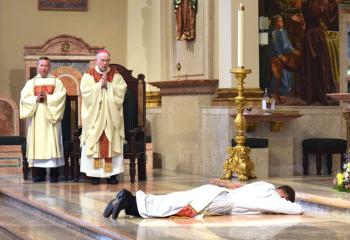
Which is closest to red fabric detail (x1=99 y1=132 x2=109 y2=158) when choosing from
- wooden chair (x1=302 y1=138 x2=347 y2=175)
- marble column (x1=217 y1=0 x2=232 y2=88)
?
marble column (x1=217 y1=0 x2=232 y2=88)

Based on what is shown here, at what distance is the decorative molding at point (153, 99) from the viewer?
15.3 meters

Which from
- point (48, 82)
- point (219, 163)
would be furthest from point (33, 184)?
point (219, 163)

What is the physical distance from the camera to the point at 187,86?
14023 millimetres

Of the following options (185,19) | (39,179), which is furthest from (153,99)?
(39,179)

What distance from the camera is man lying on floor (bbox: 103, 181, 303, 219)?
8062 millimetres

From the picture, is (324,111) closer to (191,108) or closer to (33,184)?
(191,108)

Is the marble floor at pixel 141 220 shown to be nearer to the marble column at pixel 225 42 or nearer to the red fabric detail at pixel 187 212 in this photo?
the red fabric detail at pixel 187 212

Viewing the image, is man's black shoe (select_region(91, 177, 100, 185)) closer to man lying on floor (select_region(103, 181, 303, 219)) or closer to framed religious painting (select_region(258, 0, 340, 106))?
framed religious painting (select_region(258, 0, 340, 106))

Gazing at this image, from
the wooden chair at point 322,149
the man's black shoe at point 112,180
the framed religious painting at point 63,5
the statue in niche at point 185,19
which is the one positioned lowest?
the man's black shoe at point 112,180

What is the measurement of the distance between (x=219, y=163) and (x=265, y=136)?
2.73 feet

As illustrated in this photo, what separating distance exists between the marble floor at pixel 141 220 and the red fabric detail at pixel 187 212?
0.09m

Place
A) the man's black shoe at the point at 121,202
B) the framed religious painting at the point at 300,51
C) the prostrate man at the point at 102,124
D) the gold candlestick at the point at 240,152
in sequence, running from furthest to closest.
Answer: the framed religious painting at the point at 300,51, the prostrate man at the point at 102,124, the gold candlestick at the point at 240,152, the man's black shoe at the point at 121,202

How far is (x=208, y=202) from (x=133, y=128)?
4.63 m

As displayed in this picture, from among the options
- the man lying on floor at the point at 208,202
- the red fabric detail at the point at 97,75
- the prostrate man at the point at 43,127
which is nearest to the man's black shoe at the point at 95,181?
the prostrate man at the point at 43,127
